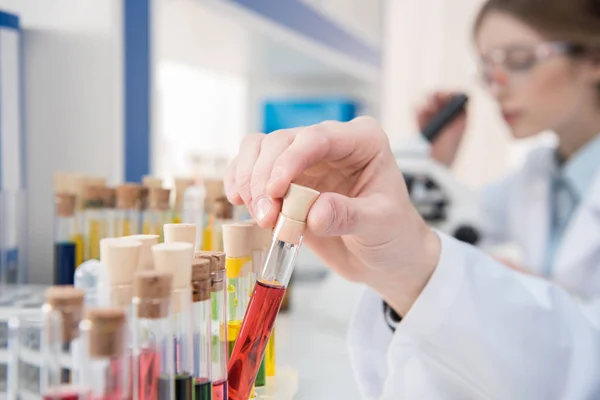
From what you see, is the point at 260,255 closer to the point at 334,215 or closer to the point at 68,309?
the point at 334,215

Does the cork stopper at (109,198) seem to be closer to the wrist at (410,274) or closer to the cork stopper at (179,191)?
the cork stopper at (179,191)

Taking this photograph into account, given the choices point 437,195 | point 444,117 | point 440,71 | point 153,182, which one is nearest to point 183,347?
point 153,182

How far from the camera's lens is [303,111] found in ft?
7.12

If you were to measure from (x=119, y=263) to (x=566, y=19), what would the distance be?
1432 millimetres

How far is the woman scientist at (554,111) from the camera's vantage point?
1.38 metres

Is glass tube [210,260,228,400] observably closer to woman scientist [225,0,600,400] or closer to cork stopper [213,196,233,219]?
woman scientist [225,0,600,400]

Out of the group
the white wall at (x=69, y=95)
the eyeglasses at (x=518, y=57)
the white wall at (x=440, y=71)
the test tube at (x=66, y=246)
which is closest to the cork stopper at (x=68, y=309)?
the test tube at (x=66, y=246)

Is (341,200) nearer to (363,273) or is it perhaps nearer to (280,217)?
A: (280,217)

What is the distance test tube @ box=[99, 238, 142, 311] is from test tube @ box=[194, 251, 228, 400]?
67mm

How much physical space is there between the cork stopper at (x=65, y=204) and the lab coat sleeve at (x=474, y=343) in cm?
41

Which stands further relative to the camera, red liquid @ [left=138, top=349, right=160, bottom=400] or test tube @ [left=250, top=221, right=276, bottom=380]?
test tube @ [left=250, top=221, right=276, bottom=380]

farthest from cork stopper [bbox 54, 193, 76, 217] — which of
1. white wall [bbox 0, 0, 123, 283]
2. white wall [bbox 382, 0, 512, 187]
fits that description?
white wall [bbox 382, 0, 512, 187]

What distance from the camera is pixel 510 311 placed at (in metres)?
0.74

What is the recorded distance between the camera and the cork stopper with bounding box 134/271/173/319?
1.22 ft
